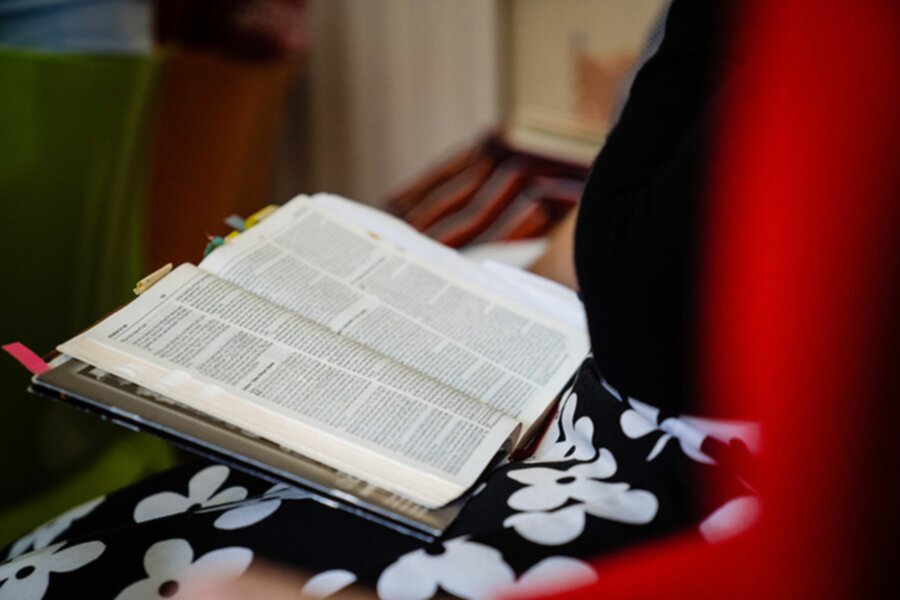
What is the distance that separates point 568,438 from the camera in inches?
20.6

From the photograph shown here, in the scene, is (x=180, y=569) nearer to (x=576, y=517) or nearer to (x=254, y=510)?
(x=254, y=510)

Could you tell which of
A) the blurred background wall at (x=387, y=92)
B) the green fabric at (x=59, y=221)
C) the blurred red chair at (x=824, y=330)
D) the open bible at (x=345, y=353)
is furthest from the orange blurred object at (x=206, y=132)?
the blurred red chair at (x=824, y=330)

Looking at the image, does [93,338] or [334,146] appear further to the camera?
[334,146]

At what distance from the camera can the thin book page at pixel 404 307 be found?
0.57 metres

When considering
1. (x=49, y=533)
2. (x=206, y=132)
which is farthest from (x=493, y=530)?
(x=206, y=132)

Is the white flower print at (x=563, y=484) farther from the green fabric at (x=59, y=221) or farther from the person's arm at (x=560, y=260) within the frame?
the green fabric at (x=59, y=221)

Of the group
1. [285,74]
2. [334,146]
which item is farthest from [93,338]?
[334,146]

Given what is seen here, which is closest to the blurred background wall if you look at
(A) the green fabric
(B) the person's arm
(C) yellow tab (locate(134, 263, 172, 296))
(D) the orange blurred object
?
(D) the orange blurred object

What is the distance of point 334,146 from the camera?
2.04 meters

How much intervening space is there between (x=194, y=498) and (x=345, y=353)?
15cm

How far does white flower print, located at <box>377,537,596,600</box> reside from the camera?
38cm

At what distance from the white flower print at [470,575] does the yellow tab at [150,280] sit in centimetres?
23

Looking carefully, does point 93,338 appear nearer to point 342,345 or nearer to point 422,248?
point 342,345

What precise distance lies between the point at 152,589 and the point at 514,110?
143 cm
